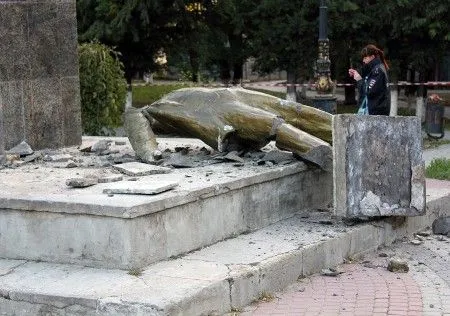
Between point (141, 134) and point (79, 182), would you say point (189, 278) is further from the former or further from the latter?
point (141, 134)

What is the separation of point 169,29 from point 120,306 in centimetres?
1926

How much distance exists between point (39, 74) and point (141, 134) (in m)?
1.63

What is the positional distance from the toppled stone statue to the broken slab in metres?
1.35

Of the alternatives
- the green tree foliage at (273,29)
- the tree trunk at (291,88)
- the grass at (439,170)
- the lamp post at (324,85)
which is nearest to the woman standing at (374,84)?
the grass at (439,170)

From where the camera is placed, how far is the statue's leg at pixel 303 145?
8172 millimetres

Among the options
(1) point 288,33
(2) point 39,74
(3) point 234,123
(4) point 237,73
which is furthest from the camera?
(4) point 237,73

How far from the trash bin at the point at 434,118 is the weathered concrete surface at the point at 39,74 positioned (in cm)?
1191

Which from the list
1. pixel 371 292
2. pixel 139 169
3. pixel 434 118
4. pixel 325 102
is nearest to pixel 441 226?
pixel 371 292

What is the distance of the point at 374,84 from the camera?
9.93 m

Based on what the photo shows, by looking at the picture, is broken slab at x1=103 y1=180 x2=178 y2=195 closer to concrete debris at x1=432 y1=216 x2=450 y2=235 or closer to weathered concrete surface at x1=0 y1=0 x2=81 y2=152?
weathered concrete surface at x1=0 y1=0 x2=81 y2=152

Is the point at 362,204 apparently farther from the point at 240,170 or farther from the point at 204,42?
the point at 204,42

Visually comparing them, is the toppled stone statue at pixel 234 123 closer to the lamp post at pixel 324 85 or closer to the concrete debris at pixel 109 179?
the concrete debris at pixel 109 179

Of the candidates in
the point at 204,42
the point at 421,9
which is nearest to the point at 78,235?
the point at 421,9

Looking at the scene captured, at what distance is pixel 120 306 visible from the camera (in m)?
5.63
